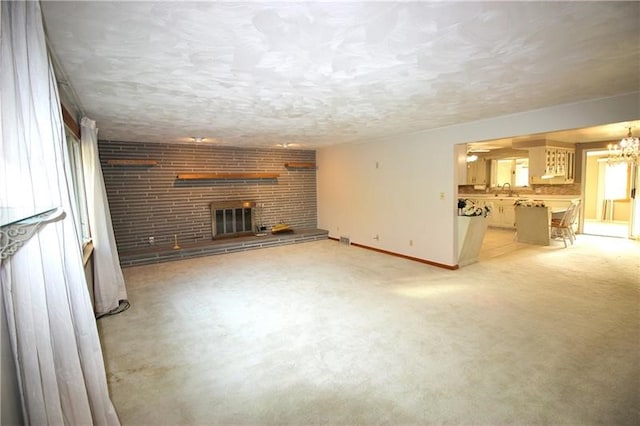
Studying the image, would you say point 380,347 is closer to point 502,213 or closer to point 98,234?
point 98,234

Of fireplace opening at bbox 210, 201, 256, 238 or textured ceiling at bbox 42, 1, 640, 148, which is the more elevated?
textured ceiling at bbox 42, 1, 640, 148

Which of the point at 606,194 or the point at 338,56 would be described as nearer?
the point at 338,56

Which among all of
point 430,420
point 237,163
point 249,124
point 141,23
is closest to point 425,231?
point 249,124

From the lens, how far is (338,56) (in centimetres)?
204

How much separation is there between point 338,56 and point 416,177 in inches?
143

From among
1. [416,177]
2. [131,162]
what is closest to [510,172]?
[416,177]

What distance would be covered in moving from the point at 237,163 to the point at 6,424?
5.91 meters

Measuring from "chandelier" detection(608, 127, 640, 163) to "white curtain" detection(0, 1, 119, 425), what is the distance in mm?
7987

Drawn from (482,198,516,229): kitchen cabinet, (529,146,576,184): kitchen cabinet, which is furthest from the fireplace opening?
(482,198,516,229): kitchen cabinet

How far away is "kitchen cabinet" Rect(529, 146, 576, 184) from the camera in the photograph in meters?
6.83

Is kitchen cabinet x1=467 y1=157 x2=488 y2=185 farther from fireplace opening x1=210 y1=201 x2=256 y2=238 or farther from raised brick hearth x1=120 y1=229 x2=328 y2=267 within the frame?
fireplace opening x1=210 y1=201 x2=256 y2=238

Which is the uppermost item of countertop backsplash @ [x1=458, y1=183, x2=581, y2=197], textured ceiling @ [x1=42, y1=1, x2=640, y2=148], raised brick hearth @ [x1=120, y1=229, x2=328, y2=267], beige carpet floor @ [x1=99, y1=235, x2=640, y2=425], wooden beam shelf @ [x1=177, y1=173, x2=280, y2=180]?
textured ceiling @ [x1=42, y1=1, x2=640, y2=148]

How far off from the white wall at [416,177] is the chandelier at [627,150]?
3415 millimetres

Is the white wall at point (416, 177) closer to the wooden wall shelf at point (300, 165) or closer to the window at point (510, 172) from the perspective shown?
the wooden wall shelf at point (300, 165)
